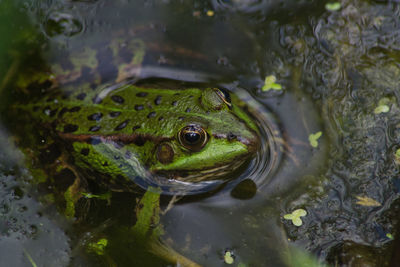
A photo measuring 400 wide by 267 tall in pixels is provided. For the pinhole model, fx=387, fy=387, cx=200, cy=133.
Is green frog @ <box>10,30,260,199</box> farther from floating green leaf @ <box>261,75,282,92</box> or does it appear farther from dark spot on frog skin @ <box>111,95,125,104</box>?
floating green leaf @ <box>261,75,282,92</box>

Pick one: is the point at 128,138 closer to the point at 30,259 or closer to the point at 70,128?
the point at 70,128

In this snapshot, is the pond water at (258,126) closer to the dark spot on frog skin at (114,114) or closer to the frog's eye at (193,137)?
the frog's eye at (193,137)

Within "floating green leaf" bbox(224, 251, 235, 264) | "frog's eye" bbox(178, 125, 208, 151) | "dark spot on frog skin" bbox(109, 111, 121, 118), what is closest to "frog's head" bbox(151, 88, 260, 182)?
"frog's eye" bbox(178, 125, 208, 151)

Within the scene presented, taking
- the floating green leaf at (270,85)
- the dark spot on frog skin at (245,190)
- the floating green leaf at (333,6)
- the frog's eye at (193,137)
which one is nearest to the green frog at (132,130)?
the frog's eye at (193,137)

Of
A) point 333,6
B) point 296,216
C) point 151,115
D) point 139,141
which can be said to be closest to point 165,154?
point 139,141

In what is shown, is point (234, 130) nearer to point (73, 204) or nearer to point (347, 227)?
point (347, 227)

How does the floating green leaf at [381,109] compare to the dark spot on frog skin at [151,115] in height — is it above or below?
below

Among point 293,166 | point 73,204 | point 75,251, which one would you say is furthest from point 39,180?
point 293,166
